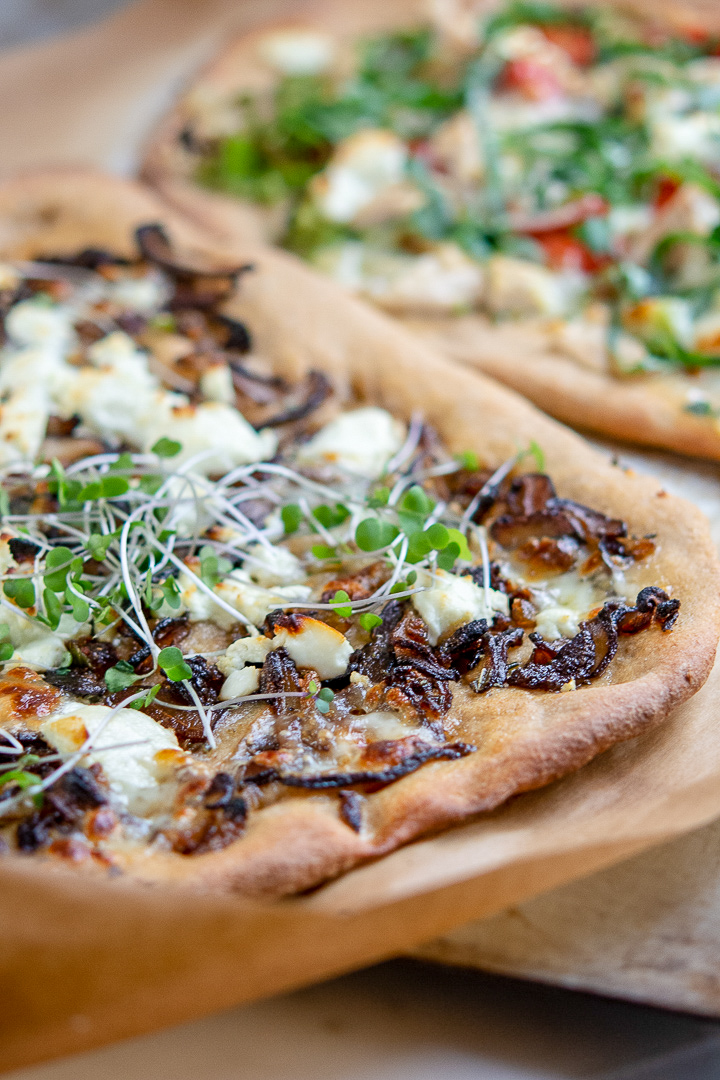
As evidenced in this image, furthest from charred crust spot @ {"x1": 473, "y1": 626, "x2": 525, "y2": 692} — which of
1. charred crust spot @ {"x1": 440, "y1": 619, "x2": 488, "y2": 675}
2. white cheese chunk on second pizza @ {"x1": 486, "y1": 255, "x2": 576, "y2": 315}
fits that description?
white cheese chunk on second pizza @ {"x1": 486, "y1": 255, "x2": 576, "y2": 315}

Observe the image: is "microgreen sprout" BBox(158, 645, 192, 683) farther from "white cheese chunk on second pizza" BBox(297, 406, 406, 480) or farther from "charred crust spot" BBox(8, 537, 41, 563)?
"white cheese chunk on second pizza" BBox(297, 406, 406, 480)

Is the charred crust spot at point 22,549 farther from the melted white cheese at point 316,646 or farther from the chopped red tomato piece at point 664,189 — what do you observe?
the chopped red tomato piece at point 664,189

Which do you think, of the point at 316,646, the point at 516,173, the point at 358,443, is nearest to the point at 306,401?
the point at 358,443

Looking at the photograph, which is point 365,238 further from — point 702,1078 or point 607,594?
point 702,1078

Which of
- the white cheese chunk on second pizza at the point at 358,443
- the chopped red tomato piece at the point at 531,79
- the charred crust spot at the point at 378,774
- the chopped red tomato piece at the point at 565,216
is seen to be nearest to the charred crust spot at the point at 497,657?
the charred crust spot at the point at 378,774

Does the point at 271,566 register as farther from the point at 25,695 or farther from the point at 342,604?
the point at 25,695

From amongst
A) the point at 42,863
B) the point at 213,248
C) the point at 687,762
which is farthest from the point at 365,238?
the point at 42,863

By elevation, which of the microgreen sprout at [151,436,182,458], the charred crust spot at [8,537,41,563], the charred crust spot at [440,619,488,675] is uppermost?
the microgreen sprout at [151,436,182,458]
